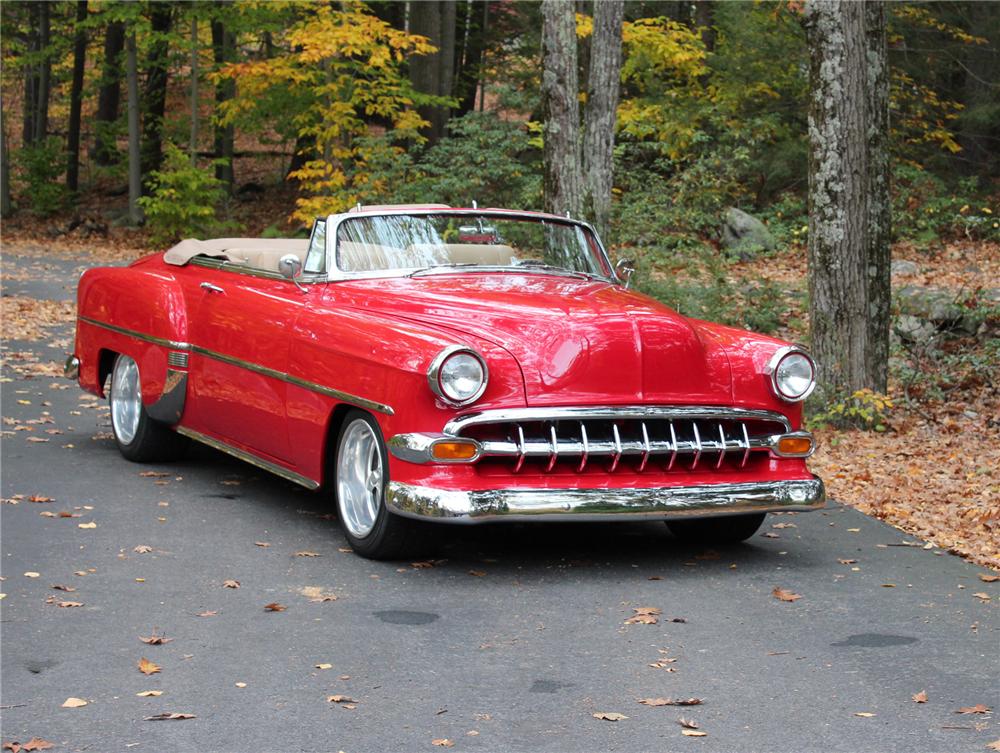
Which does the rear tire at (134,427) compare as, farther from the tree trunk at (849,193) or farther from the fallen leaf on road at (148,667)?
the tree trunk at (849,193)

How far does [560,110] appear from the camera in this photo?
542 inches

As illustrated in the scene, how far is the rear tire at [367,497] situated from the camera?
6.05 meters

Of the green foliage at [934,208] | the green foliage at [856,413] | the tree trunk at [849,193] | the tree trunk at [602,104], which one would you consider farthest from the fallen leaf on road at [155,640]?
the green foliage at [934,208]

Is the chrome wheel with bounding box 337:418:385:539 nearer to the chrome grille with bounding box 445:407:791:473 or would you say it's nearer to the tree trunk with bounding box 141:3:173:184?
the chrome grille with bounding box 445:407:791:473

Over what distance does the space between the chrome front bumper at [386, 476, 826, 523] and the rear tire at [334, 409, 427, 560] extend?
24 cm

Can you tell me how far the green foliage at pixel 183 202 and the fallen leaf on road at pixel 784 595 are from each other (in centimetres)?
2386

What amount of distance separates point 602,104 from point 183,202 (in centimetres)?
Result: 1632

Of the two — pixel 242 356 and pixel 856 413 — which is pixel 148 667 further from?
pixel 856 413

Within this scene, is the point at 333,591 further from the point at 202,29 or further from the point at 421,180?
the point at 202,29

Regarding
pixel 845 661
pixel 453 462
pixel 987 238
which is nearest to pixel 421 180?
pixel 987 238

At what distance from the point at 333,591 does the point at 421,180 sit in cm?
1618

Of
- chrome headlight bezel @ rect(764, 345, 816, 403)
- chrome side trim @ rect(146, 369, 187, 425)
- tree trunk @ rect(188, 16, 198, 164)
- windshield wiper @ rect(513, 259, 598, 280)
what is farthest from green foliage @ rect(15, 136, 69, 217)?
chrome headlight bezel @ rect(764, 345, 816, 403)

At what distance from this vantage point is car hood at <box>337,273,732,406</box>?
19.4 feet

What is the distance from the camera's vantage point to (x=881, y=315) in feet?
33.8
